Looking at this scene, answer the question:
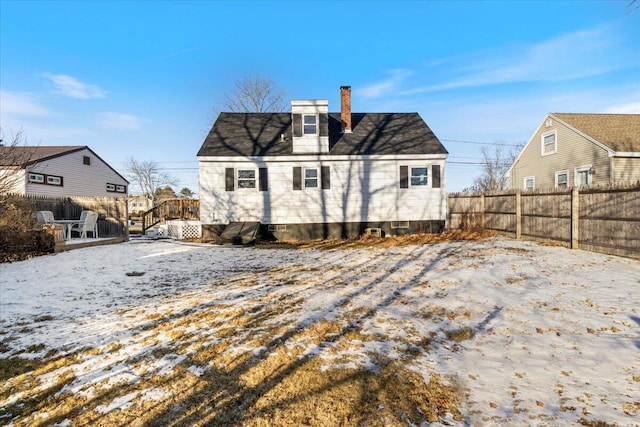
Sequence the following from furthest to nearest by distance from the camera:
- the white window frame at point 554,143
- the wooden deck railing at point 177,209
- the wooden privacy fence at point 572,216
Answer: the wooden deck railing at point 177,209
the white window frame at point 554,143
the wooden privacy fence at point 572,216

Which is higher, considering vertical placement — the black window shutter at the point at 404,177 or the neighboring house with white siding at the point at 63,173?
the neighboring house with white siding at the point at 63,173

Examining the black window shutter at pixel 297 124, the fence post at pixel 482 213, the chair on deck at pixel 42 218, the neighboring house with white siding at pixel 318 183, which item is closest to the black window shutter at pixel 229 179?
the neighboring house with white siding at pixel 318 183

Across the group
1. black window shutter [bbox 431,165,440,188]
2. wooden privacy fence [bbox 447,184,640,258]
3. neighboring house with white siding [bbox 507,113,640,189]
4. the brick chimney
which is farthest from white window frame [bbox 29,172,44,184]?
neighboring house with white siding [bbox 507,113,640,189]

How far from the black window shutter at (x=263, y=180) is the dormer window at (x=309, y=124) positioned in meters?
2.75

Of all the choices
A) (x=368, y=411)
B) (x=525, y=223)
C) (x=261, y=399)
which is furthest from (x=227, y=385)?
(x=525, y=223)

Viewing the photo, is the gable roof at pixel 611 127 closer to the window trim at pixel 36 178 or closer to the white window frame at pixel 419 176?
the white window frame at pixel 419 176

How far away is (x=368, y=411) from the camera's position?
2697 millimetres

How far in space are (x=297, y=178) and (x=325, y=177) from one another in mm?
1376

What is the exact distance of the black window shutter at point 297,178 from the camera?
578 inches

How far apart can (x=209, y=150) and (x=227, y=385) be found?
13326mm

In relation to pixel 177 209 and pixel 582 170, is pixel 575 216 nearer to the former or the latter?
pixel 582 170

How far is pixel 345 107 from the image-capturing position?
16.0 m

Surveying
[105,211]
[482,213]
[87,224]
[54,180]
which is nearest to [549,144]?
[482,213]

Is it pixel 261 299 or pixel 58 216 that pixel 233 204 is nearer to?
pixel 58 216
